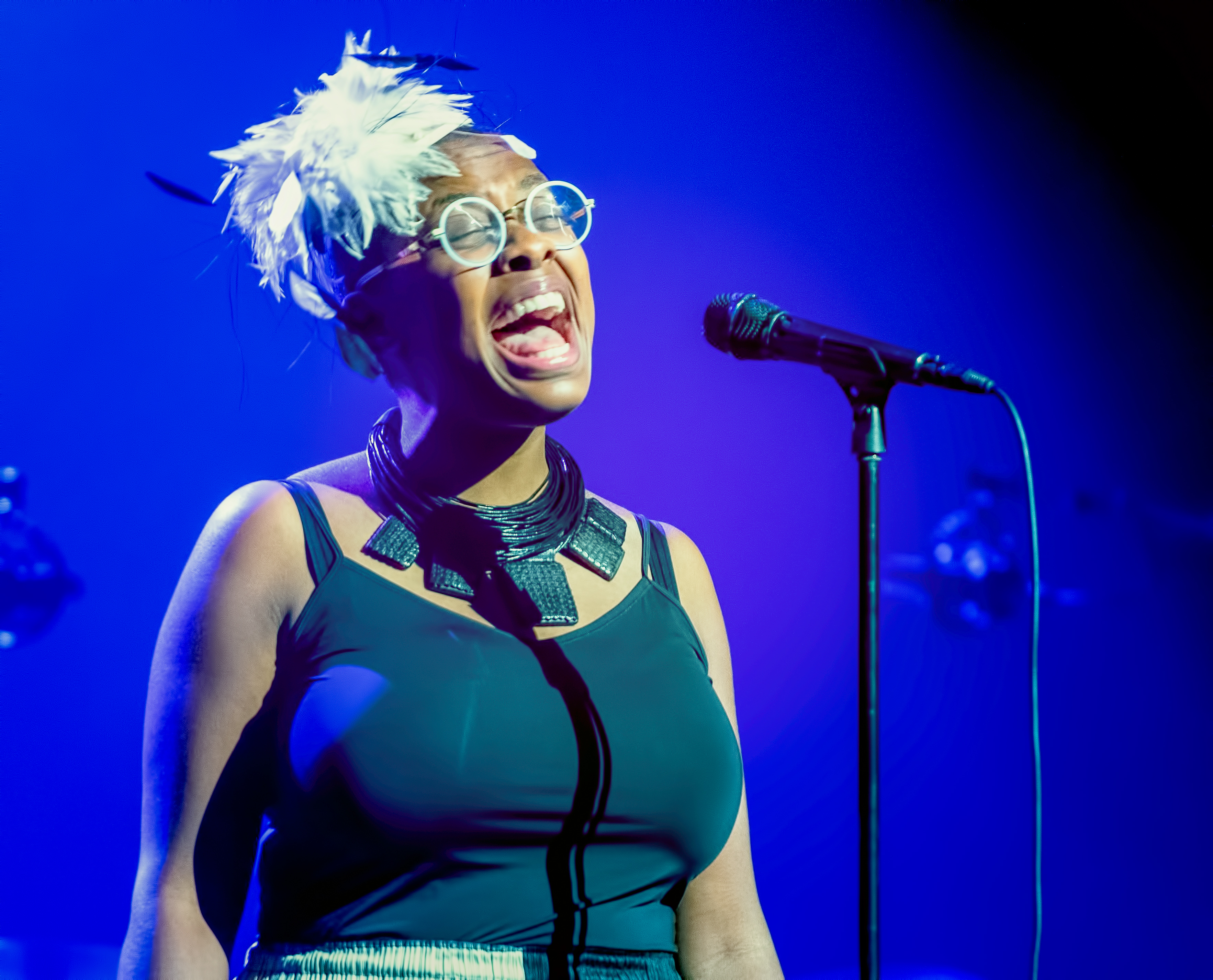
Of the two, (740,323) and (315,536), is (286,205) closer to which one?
(315,536)

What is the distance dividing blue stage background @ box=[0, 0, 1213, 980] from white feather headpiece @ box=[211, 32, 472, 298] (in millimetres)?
377

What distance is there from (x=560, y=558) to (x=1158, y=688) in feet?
6.39

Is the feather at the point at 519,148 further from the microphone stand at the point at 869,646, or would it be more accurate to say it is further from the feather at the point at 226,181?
the microphone stand at the point at 869,646

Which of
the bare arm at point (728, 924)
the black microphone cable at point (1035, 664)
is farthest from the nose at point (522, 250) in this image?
the bare arm at point (728, 924)

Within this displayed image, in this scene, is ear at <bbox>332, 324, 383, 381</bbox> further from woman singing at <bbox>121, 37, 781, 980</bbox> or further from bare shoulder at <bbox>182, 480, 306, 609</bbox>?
bare shoulder at <bbox>182, 480, 306, 609</bbox>

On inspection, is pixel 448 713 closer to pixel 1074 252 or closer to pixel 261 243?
pixel 261 243

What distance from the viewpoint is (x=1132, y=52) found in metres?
2.63

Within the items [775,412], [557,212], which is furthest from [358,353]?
[775,412]

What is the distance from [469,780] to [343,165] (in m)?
0.85

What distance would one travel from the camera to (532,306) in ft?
4.26

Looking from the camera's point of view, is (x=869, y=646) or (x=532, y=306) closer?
(x=869, y=646)

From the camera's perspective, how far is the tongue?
4.23ft

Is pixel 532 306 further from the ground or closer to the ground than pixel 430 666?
further from the ground

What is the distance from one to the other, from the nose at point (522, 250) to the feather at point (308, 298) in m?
0.32
